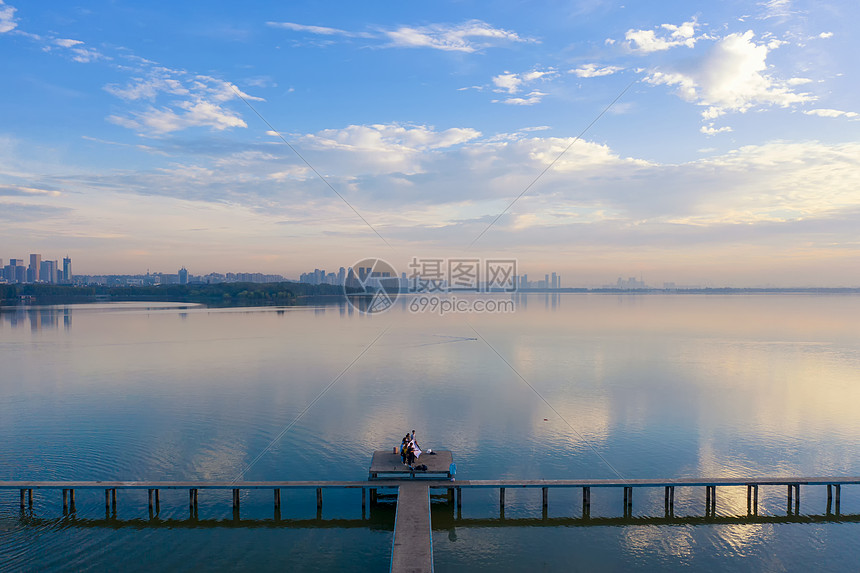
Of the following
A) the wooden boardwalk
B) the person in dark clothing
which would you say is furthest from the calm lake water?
the person in dark clothing

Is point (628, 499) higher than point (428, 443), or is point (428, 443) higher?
point (428, 443)

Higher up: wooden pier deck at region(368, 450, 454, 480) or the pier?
wooden pier deck at region(368, 450, 454, 480)

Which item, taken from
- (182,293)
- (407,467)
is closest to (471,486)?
(407,467)

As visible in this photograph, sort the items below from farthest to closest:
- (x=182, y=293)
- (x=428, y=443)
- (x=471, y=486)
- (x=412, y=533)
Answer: (x=182, y=293)
(x=428, y=443)
(x=471, y=486)
(x=412, y=533)

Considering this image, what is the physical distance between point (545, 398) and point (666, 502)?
1040 cm

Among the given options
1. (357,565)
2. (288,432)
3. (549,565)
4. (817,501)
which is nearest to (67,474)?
(288,432)

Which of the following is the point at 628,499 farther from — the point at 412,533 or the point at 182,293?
the point at 182,293

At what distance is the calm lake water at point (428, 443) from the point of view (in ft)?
35.2

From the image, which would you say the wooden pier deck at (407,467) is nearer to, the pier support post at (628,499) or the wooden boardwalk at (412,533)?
the wooden boardwalk at (412,533)

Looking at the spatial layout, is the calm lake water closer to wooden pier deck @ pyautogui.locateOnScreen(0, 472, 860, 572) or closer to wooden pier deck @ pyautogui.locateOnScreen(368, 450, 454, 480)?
wooden pier deck @ pyautogui.locateOnScreen(0, 472, 860, 572)

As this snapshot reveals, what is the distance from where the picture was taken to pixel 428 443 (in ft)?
54.6

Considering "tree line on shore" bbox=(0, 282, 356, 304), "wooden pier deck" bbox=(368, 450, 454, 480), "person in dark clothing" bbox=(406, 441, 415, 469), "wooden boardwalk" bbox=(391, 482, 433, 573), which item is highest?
"tree line on shore" bbox=(0, 282, 356, 304)

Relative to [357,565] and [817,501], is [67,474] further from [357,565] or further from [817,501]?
[817,501]

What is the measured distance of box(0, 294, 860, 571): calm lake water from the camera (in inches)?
422
